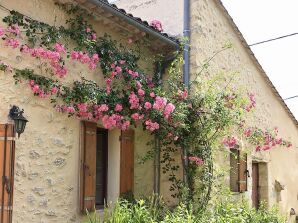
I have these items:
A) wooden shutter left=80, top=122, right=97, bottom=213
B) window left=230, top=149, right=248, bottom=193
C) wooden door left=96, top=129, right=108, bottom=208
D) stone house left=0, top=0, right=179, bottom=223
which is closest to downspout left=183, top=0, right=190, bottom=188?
stone house left=0, top=0, right=179, bottom=223

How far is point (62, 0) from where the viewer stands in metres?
5.39

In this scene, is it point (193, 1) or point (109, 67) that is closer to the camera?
point (109, 67)

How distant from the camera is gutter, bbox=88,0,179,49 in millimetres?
5523

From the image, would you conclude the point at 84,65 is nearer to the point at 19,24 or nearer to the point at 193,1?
the point at 19,24

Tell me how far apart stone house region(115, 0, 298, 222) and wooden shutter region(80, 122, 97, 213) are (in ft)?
7.46

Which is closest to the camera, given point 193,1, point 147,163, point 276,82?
point 147,163

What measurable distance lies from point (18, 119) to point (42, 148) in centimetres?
58

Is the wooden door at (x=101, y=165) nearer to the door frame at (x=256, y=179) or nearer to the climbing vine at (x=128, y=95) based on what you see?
the climbing vine at (x=128, y=95)

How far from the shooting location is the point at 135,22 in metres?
6.07

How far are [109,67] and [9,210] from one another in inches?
97.8

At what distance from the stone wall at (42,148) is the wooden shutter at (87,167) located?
0.08m

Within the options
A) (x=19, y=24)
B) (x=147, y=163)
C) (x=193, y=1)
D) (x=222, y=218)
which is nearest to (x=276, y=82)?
(x=193, y=1)

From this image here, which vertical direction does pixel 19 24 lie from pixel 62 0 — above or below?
below

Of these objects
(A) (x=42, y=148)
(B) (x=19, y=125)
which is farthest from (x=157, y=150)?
(B) (x=19, y=125)
